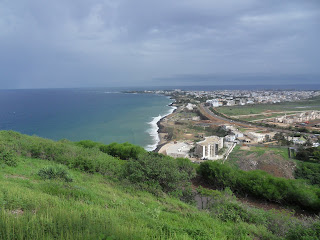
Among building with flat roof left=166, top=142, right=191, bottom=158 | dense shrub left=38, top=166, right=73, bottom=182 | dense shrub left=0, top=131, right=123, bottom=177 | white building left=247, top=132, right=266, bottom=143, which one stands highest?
dense shrub left=38, top=166, right=73, bottom=182

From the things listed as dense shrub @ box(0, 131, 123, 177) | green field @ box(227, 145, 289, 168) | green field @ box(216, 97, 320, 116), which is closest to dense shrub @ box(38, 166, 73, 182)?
dense shrub @ box(0, 131, 123, 177)

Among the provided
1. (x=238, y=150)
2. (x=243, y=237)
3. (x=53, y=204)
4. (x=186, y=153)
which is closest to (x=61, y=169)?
(x=53, y=204)

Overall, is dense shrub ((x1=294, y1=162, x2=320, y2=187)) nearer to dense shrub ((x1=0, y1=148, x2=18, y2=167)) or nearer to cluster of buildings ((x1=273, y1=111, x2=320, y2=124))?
dense shrub ((x1=0, y1=148, x2=18, y2=167))

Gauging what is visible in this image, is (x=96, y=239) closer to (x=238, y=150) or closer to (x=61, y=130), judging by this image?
(x=238, y=150)

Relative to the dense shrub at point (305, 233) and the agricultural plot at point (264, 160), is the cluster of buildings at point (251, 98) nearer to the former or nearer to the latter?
the agricultural plot at point (264, 160)

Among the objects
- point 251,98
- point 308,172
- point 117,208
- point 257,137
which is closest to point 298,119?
point 257,137

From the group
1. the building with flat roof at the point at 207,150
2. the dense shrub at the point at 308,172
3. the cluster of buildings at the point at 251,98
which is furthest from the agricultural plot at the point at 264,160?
the cluster of buildings at the point at 251,98
